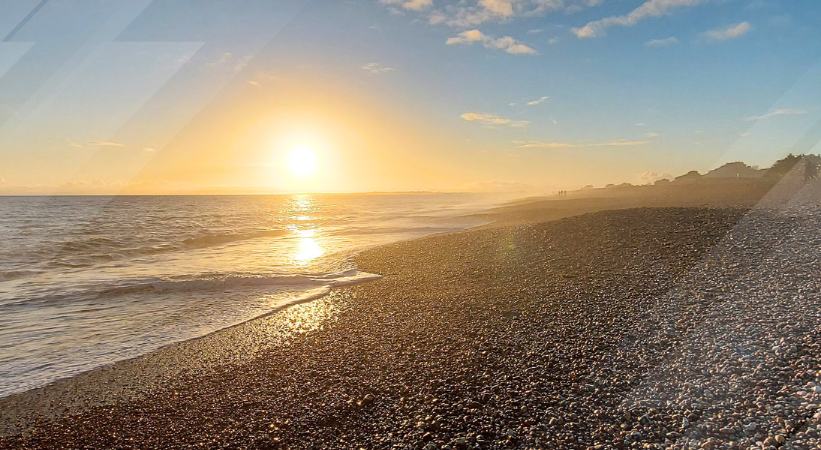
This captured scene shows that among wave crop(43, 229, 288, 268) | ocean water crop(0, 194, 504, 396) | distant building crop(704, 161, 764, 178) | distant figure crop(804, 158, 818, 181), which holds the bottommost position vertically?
ocean water crop(0, 194, 504, 396)

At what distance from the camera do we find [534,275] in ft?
64.8

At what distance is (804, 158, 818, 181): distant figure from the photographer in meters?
64.2

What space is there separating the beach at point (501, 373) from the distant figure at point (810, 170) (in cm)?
6380

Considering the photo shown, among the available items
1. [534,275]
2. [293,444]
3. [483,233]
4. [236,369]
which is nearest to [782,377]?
[293,444]

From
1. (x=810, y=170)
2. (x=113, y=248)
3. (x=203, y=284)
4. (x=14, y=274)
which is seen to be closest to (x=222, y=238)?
(x=113, y=248)

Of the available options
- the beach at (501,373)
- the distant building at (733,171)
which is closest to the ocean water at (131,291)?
the beach at (501,373)

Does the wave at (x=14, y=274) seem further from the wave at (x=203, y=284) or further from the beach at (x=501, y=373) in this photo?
the beach at (x=501, y=373)

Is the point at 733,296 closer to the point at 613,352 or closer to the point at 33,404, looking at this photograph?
the point at 613,352

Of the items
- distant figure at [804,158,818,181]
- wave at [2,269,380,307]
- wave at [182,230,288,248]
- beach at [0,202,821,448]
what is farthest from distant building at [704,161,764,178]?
wave at [2,269,380,307]

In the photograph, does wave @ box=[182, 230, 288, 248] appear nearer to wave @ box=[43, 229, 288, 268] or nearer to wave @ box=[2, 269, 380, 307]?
wave @ box=[43, 229, 288, 268]

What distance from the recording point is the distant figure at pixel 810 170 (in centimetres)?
6425

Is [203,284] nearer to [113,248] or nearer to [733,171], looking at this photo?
[113,248]

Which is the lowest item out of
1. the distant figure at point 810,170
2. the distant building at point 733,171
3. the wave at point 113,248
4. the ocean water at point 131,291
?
the ocean water at point 131,291

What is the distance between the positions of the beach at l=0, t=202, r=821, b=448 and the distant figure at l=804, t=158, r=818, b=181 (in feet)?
209
